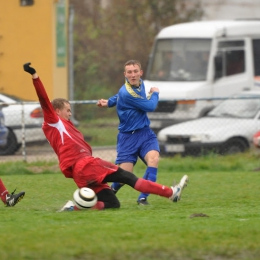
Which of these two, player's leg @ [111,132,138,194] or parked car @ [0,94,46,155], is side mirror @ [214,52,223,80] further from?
player's leg @ [111,132,138,194]

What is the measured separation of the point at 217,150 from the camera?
17.0 metres

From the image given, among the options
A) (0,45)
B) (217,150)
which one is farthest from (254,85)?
(0,45)

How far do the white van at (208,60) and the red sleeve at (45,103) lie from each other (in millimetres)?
12243

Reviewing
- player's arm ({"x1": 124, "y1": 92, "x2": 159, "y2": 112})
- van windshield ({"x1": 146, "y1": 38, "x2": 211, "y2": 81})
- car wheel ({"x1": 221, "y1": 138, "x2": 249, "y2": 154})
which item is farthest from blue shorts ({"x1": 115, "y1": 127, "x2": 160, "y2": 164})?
van windshield ({"x1": 146, "y1": 38, "x2": 211, "y2": 81})

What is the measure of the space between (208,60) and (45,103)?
13397mm

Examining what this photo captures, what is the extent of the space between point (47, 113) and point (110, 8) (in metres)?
22.5

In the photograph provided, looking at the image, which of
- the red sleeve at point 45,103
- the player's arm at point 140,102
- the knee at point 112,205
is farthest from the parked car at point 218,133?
the red sleeve at point 45,103

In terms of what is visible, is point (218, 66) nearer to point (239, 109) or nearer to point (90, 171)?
point (239, 109)

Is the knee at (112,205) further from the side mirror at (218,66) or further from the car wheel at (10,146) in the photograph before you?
the side mirror at (218,66)

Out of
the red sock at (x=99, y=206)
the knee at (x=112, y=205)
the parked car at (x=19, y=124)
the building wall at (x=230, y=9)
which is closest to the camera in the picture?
the red sock at (x=99, y=206)

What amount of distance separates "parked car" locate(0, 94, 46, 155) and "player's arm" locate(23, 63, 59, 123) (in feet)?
22.7

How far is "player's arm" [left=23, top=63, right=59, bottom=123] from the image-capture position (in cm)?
904

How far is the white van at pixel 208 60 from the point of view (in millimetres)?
21750

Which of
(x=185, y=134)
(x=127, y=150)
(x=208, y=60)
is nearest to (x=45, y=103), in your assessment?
(x=127, y=150)
